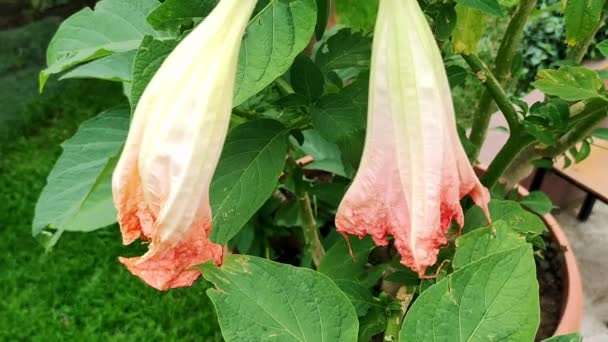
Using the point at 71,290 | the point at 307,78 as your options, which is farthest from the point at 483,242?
the point at 71,290

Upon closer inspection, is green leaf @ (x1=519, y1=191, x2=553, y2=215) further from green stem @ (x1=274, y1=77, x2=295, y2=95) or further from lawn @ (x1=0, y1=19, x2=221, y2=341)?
lawn @ (x1=0, y1=19, x2=221, y2=341)

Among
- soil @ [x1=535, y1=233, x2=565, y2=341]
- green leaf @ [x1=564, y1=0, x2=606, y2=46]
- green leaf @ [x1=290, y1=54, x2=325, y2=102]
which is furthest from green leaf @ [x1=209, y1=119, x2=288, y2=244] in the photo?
soil @ [x1=535, y1=233, x2=565, y2=341]

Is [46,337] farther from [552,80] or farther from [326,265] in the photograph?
[552,80]

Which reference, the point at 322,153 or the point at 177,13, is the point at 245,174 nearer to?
the point at 177,13

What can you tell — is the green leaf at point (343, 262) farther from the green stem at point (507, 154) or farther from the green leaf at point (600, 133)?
the green leaf at point (600, 133)

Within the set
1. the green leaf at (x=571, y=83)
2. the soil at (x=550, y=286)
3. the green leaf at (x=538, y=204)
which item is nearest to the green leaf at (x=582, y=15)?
the green leaf at (x=571, y=83)

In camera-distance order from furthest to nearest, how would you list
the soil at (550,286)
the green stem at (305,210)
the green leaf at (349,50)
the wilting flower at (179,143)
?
the soil at (550,286) < the green stem at (305,210) < the green leaf at (349,50) < the wilting flower at (179,143)
